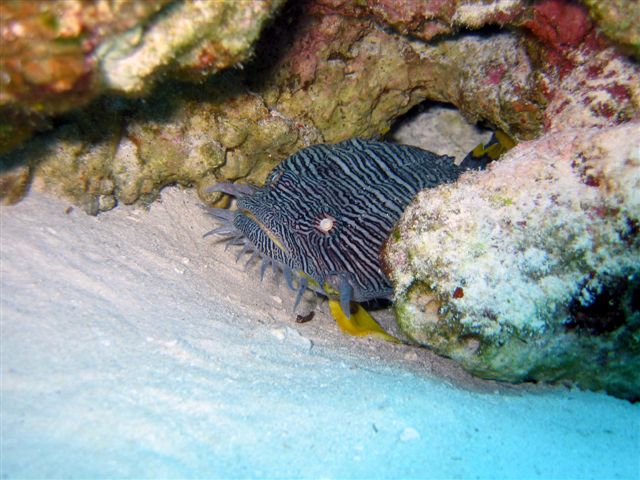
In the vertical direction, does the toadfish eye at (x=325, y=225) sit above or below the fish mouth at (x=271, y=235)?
above

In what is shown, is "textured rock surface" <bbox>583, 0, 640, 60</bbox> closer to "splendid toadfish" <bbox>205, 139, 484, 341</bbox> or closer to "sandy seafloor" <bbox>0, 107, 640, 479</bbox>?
"splendid toadfish" <bbox>205, 139, 484, 341</bbox>

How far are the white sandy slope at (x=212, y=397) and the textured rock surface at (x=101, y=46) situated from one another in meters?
1.18

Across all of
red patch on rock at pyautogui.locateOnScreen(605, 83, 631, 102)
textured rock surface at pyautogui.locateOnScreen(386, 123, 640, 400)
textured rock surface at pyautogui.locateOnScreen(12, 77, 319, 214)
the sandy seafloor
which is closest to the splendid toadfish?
textured rock surface at pyautogui.locateOnScreen(12, 77, 319, 214)

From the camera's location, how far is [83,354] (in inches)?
112

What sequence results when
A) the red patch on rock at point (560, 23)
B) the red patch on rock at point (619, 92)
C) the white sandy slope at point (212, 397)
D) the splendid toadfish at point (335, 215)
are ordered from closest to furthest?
the white sandy slope at point (212, 397) < the red patch on rock at point (619, 92) < the red patch on rock at point (560, 23) < the splendid toadfish at point (335, 215)

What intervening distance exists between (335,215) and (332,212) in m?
0.05

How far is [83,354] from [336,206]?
8.15 feet

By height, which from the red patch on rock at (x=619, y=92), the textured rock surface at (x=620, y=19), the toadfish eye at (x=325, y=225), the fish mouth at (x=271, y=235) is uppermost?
the textured rock surface at (x=620, y=19)

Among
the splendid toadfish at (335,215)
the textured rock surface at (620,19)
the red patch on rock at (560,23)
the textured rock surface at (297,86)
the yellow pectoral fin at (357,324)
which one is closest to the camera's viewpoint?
the textured rock surface at (297,86)

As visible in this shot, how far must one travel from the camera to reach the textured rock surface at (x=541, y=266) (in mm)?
2891

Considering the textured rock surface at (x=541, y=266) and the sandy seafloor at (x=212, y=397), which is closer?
the sandy seafloor at (x=212, y=397)

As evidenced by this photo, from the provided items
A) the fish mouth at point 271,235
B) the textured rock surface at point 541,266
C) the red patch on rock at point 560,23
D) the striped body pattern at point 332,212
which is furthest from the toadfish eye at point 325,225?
the red patch on rock at point 560,23

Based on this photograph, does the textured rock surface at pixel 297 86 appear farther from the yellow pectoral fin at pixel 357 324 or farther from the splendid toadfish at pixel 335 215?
the yellow pectoral fin at pixel 357 324

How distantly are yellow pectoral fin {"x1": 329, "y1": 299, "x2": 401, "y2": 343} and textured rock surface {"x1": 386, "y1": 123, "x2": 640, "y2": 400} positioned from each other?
3.37 feet
